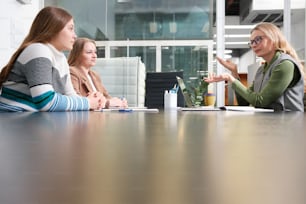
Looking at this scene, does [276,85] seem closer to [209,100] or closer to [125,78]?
[209,100]

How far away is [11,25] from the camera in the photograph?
378 cm

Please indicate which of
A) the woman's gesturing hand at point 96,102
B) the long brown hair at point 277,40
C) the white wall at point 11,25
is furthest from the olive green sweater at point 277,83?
the white wall at point 11,25

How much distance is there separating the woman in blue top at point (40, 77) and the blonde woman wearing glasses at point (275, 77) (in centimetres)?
89

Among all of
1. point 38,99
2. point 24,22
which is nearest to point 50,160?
point 38,99

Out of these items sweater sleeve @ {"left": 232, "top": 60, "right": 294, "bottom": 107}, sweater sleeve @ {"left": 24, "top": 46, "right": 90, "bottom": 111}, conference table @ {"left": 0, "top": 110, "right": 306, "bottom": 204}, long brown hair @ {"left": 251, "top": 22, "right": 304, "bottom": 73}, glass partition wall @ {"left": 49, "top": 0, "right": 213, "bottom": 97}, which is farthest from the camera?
glass partition wall @ {"left": 49, "top": 0, "right": 213, "bottom": 97}

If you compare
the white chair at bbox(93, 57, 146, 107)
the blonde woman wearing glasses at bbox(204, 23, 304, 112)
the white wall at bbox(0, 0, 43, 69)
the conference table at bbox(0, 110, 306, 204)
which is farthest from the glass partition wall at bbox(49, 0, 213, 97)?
the conference table at bbox(0, 110, 306, 204)

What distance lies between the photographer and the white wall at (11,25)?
12.1 ft

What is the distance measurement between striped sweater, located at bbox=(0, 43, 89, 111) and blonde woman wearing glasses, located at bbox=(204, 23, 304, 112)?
1.00 m

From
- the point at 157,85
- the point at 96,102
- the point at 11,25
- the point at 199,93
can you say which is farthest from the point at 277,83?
the point at 11,25

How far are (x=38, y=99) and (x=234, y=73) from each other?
66.2 inches

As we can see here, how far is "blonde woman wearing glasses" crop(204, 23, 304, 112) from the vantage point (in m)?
2.02

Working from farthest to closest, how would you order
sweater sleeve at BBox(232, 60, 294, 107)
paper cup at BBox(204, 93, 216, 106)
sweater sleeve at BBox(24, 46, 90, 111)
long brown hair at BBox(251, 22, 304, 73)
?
paper cup at BBox(204, 93, 216, 106) < long brown hair at BBox(251, 22, 304, 73) < sweater sleeve at BBox(232, 60, 294, 107) < sweater sleeve at BBox(24, 46, 90, 111)

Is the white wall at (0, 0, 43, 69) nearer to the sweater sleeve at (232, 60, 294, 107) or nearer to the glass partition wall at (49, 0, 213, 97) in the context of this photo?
the glass partition wall at (49, 0, 213, 97)

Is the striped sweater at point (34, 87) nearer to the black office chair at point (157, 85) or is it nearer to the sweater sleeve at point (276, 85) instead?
the sweater sleeve at point (276, 85)
